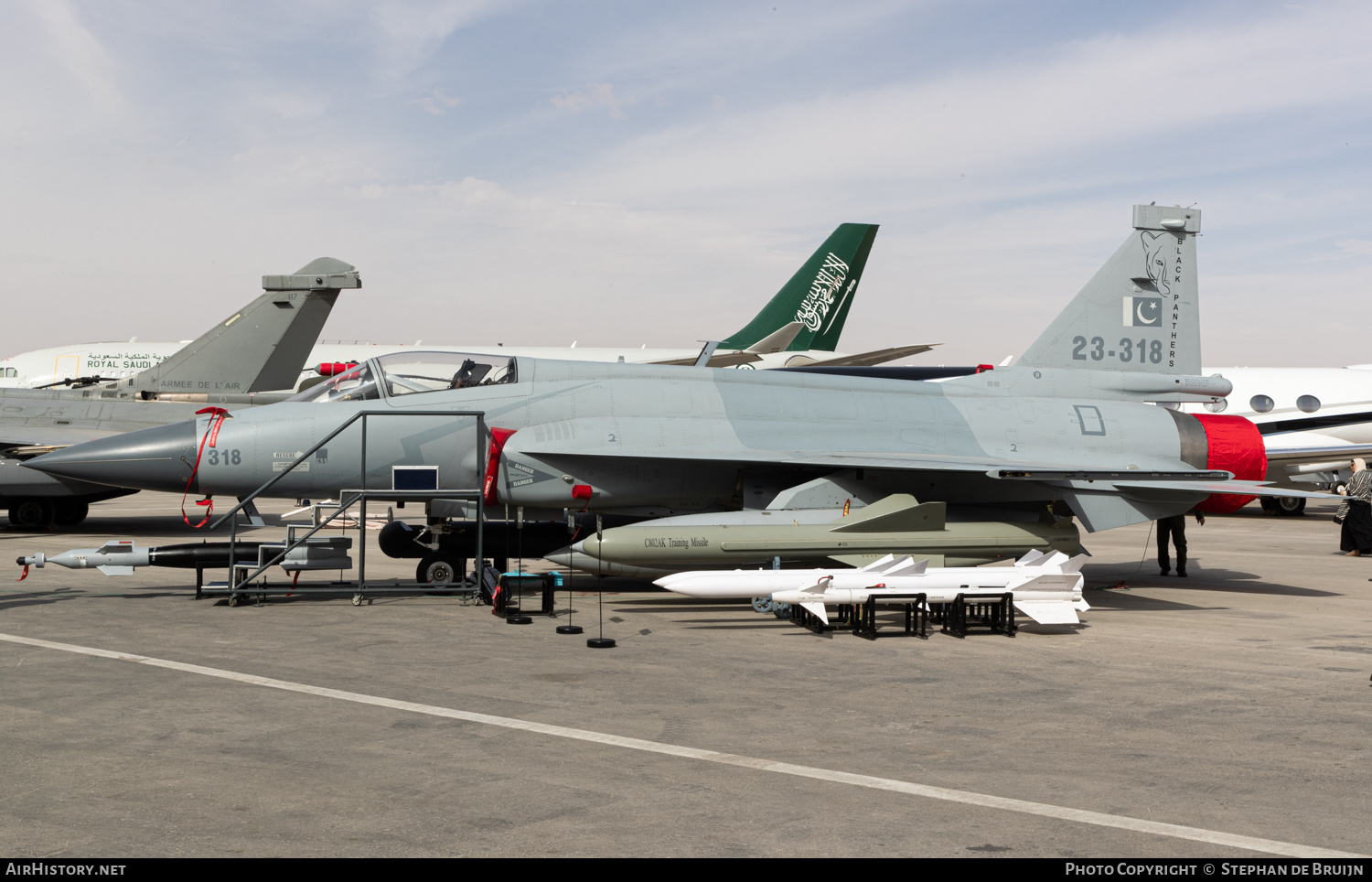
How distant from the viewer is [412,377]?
39.2ft

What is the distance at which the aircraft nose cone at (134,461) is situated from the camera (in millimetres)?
10859

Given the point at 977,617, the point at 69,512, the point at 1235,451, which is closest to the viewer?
the point at 977,617

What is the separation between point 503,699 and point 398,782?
70.9 inches

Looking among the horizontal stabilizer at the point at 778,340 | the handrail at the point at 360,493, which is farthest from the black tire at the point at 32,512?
the horizontal stabilizer at the point at 778,340

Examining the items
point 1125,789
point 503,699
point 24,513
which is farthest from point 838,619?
point 24,513

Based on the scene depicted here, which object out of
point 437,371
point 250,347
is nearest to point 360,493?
point 437,371

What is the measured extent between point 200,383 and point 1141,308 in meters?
18.0

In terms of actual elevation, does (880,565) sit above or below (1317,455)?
below

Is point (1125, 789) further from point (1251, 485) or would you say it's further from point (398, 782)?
point (1251, 485)

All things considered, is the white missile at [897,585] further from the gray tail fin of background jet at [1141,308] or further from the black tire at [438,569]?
the gray tail fin of background jet at [1141,308]

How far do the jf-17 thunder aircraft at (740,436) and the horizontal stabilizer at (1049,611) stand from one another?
1.64m

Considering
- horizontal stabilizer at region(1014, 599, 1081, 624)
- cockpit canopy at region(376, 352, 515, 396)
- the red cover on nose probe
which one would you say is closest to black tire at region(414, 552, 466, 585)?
cockpit canopy at region(376, 352, 515, 396)

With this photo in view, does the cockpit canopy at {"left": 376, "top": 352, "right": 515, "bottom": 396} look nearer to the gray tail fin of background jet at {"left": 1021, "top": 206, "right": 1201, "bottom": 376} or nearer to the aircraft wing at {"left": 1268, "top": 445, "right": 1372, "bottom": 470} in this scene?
the gray tail fin of background jet at {"left": 1021, "top": 206, "right": 1201, "bottom": 376}

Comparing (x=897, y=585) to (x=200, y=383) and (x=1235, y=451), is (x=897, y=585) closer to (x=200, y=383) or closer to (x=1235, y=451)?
(x=1235, y=451)
